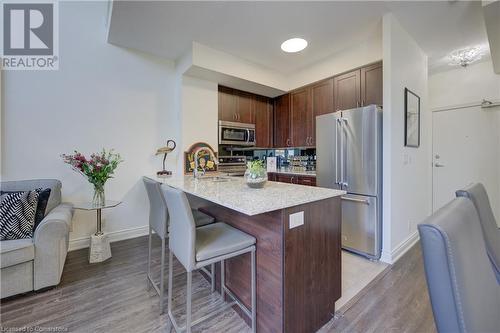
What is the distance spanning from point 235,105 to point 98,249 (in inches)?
116

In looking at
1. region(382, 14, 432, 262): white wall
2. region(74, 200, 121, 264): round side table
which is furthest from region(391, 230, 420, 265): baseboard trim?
region(74, 200, 121, 264): round side table

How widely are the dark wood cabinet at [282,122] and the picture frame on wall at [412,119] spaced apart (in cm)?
186

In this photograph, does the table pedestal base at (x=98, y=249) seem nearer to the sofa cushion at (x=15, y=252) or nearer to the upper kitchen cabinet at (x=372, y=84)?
the sofa cushion at (x=15, y=252)

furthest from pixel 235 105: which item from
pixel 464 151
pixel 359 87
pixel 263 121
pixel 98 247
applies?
pixel 464 151

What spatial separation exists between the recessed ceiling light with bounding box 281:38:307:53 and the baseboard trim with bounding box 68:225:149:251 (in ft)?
11.0

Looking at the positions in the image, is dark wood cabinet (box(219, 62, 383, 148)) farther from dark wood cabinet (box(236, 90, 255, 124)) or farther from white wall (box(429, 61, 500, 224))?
white wall (box(429, 61, 500, 224))

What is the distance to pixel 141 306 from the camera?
68.7 inches

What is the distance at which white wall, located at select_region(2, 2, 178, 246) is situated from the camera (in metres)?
2.50

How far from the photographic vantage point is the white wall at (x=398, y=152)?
2420mm

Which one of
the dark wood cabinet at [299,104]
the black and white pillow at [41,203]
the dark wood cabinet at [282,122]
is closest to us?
the black and white pillow at [41,203]

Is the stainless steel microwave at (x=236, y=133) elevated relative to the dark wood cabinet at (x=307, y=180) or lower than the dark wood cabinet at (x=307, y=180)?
elevated

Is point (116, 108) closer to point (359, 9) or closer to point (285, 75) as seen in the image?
point (285, 75)
